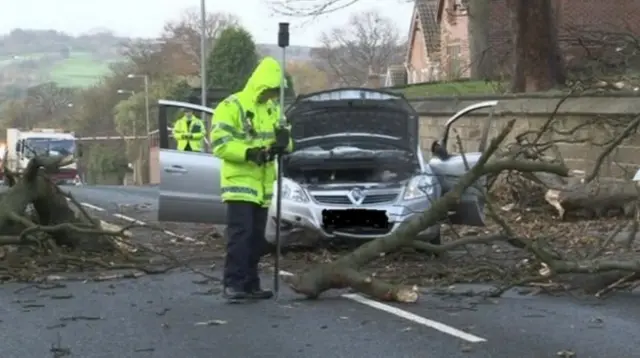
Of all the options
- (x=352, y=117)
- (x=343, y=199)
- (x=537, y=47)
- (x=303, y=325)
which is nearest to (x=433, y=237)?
(x=343, y=199)

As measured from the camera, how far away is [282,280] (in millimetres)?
10359

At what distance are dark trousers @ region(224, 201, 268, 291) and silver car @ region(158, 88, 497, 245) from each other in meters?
2.30

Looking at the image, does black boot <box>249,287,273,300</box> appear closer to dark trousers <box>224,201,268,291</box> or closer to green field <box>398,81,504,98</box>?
dark trousers <box>224,201,268,291</box>

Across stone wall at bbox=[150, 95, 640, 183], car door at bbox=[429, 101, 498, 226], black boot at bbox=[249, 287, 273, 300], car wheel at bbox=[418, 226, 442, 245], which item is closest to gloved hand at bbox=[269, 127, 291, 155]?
black boot at bbox=[249, 287, 273, 300]

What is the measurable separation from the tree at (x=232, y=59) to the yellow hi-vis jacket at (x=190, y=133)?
32049mm

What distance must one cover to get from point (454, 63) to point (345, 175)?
31.0m

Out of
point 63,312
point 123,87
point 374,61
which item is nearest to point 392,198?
point 63,312

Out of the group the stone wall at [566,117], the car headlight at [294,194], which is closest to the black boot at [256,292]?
the car headlight at [294,194]

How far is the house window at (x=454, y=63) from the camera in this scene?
120ft

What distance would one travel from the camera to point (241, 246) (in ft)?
30.5

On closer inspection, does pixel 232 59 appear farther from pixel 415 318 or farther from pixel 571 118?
pixel 415 318

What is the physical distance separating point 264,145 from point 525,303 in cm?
233

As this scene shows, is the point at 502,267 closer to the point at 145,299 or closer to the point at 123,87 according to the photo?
the point at 145,299

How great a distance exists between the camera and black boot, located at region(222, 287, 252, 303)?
9.19 m
